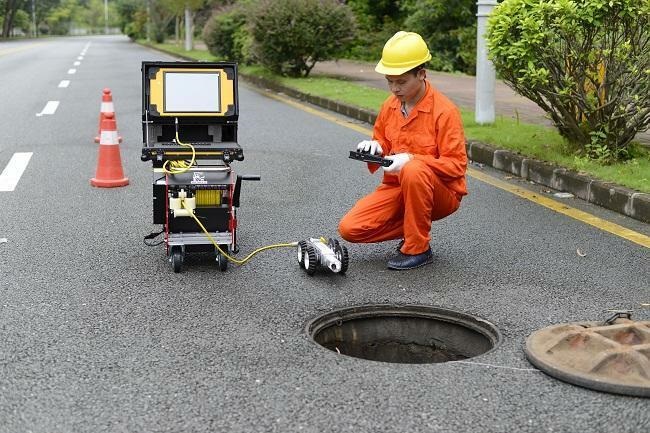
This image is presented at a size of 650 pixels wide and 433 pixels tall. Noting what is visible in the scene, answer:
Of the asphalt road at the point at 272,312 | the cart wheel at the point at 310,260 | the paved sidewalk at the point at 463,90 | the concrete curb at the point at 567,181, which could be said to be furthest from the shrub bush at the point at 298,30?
the cart wheel at the point at 310,260

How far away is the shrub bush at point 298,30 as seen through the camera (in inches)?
691

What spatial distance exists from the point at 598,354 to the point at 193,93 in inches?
116

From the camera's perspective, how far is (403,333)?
4.30m

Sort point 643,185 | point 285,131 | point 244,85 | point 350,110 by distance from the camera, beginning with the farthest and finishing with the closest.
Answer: point 244,85, point 350,110, point 285,131, point 643,185

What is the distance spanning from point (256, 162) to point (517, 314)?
5.20m

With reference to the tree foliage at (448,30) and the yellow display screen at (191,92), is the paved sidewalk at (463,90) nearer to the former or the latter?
the tree foliage at (448,30)

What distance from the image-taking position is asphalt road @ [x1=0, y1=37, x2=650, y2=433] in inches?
125

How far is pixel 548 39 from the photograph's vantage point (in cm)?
723

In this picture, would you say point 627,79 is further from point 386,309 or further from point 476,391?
point 476,391

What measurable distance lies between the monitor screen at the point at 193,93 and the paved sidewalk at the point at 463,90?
414 cm

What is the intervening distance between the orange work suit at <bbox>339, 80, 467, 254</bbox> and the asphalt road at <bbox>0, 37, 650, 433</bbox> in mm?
215

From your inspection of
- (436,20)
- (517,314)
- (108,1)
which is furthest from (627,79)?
(108,1)

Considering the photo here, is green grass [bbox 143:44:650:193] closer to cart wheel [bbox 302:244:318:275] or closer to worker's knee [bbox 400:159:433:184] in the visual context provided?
worker's knee [bbox 400:159:433:184]

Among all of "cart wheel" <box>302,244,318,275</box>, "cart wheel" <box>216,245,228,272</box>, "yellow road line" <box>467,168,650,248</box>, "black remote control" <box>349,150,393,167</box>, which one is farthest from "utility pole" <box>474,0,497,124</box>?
"cart wheel" <box>216,245,228,272</box>
